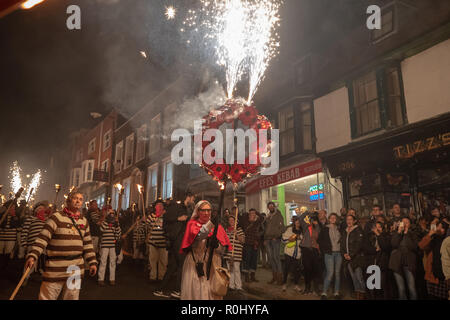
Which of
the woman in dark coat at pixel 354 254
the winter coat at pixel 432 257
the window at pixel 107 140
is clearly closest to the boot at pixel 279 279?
the woman in dark coat at pixel 354 254

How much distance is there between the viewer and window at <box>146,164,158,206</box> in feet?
83.4

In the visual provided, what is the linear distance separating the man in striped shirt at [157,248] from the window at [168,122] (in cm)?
1403

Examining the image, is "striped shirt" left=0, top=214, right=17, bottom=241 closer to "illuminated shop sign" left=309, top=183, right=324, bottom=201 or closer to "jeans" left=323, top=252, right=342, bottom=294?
"jeans" left=323, top=252, right=342, bottom=294

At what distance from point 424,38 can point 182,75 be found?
15.0 metres

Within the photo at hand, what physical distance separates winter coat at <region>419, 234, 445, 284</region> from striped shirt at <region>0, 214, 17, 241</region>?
11.0m

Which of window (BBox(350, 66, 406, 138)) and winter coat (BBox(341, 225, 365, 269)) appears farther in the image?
window (BBox(350, 66, 406, 138))

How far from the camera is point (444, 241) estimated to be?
642 cm

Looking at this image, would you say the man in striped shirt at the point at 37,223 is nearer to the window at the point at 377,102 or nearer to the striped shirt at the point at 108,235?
the striped shirt at the point at 108,235

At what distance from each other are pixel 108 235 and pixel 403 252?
23.5 ft

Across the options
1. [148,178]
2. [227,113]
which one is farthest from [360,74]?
[148,178]

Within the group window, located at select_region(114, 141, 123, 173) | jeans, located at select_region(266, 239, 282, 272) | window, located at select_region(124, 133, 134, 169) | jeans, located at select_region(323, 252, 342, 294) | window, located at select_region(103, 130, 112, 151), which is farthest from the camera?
window, located at select_region(103, 130, 112, 151)

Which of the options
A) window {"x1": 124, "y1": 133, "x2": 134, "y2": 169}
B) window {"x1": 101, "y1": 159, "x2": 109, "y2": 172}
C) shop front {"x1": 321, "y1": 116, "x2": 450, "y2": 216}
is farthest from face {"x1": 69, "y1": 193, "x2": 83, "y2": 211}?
window {"x1": 101, "y1": 159, "x2": 109, "y2": 172}

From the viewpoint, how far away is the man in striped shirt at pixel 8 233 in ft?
33.4

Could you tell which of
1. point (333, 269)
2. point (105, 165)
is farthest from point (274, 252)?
point (105, 165)
